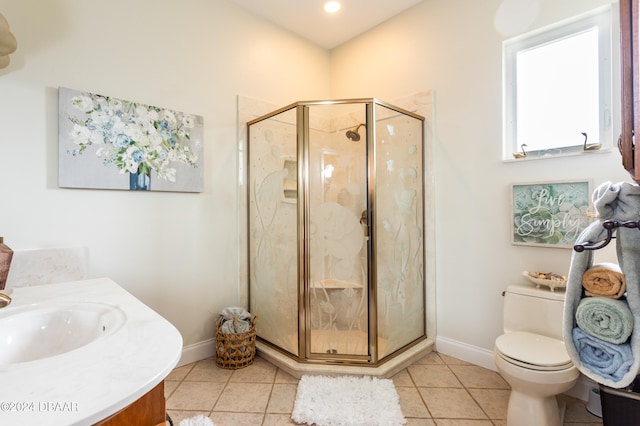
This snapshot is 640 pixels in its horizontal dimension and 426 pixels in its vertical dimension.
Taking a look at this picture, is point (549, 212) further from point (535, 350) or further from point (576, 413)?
point (576, 413)

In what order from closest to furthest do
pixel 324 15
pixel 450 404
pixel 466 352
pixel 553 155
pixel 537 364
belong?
pixel 537 364
pixel 450 404
pixel 553 155
pixel 466 352
pixel 324 15

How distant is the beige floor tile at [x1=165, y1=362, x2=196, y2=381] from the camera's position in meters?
2.07

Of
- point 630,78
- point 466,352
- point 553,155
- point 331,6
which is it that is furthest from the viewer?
point 331,6

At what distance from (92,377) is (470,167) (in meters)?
2.37

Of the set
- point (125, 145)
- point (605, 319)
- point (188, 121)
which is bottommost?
point (605, 319)

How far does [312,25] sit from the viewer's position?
2799 millimetres

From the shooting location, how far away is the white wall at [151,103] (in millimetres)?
1650

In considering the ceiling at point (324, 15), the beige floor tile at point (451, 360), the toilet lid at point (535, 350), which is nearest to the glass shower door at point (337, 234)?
the beige floor tile at point (451, 360)

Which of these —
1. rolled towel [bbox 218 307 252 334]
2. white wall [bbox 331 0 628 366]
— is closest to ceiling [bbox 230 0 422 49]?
white wall [bbox 331 0 628 366]

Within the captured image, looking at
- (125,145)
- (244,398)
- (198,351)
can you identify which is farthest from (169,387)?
(125,145)

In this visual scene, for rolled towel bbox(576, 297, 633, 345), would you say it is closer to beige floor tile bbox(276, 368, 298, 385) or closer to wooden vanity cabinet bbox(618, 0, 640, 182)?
wooden vanity cabinet bbox(618, 0, 640, 182)

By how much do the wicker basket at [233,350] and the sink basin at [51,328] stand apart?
128cm

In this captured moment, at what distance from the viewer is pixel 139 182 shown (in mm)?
1995

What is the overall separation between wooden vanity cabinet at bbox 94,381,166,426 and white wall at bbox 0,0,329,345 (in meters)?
1.34
